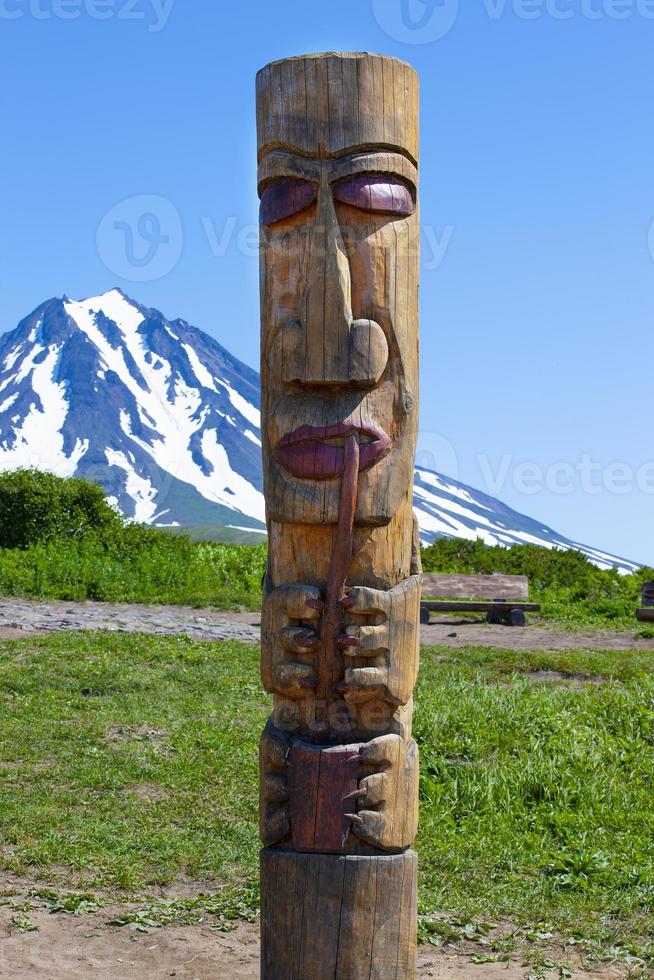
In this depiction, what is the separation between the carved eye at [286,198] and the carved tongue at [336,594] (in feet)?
3.14

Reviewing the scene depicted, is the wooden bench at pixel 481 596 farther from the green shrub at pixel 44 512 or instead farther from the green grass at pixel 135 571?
the green shrub at pixel 44 512

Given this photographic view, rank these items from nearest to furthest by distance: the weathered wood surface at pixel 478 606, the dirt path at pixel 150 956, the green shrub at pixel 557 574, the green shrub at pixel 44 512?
the dirt path at pixel 150 956 < the weathered wood surface at pixel 478 606 < the green shrub at pixel 557 574 < the green shrub at pixel 44 512

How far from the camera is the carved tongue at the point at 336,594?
427 cm

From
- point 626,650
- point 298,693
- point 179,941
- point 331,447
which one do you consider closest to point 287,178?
point 331,447

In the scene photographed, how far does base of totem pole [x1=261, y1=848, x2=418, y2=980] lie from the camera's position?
4.25 meters

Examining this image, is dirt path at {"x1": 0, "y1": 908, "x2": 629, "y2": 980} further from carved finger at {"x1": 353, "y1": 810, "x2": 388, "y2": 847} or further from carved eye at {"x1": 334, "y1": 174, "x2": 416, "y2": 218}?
carved eye at {"x1": 334, "y1": 174, "x2": 416, "y2": 218}

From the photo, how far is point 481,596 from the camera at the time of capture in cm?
1759

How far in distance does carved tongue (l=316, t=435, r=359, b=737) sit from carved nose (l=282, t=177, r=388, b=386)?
276 millimetres

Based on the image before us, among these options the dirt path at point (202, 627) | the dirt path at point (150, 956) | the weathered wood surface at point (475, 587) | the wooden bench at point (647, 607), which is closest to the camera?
the dirt path at point (150, 956)

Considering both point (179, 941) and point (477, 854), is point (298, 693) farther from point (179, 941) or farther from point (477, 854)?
point (477, 854)

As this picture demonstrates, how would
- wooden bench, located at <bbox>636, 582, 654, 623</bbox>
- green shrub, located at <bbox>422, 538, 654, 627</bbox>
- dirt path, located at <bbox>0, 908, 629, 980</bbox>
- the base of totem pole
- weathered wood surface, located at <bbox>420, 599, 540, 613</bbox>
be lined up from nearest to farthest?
the base of totem pole, dirt path, located at <bbox>0, 908, 629, 980</bbox>, wooden bench, located at <bbox>636, 582, 654, 623</bbox>, weathered wood surface, located at <bbox>420, 599, 540, 613</bbox>, green shrub, located at <bbox>422, 538, 654, 627</bbox>

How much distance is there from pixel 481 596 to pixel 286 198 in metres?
13.7

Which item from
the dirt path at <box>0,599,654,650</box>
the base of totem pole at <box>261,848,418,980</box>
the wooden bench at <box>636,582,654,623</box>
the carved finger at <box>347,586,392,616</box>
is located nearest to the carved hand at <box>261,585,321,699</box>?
the carved finger at <box>347,586,392,616</box>

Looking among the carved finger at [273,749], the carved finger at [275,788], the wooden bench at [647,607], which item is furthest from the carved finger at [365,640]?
the wooden bench at [647,607]
